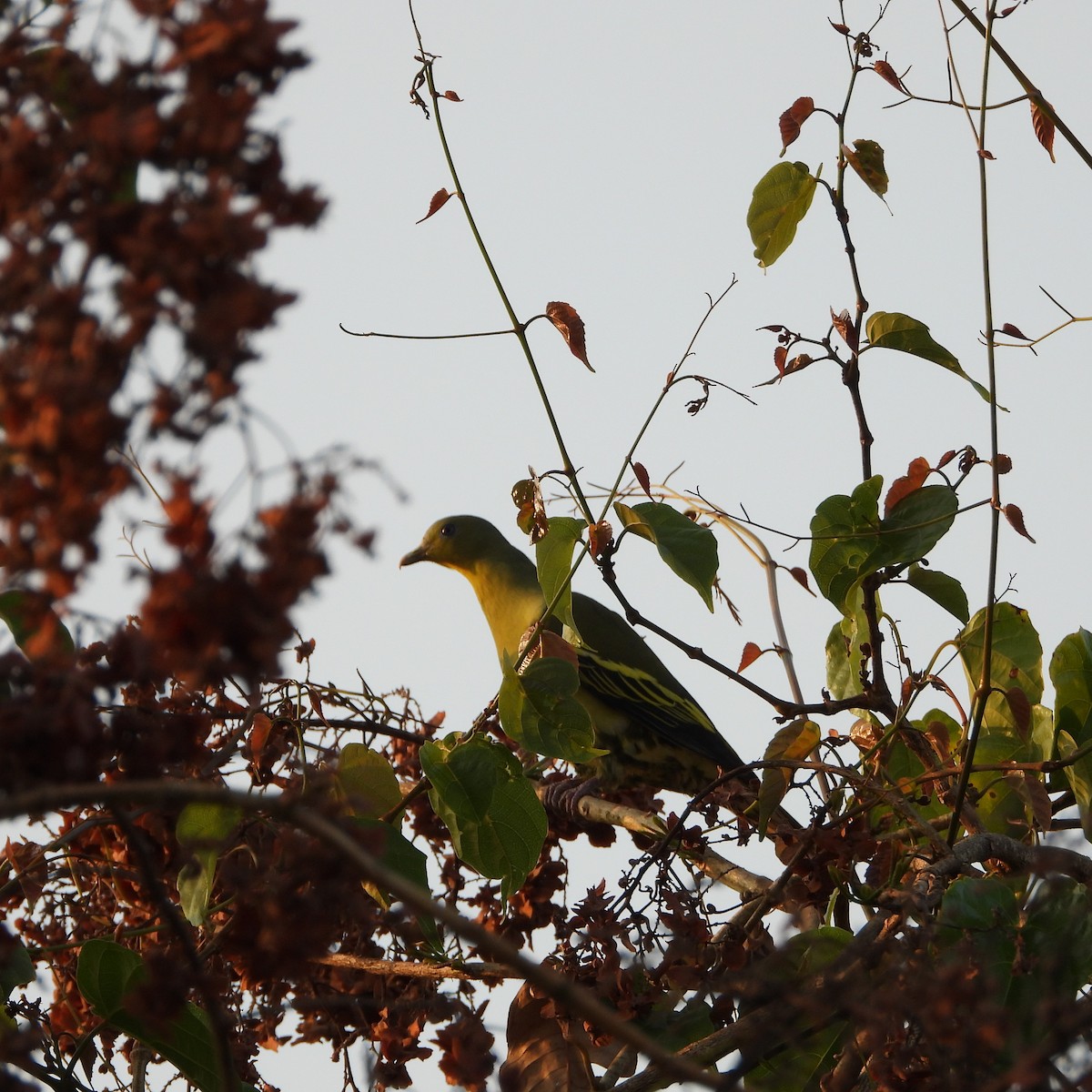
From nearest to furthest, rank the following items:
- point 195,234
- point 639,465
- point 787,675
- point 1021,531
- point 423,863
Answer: point 195,234, point 423,863, point 1021,531, point 639,465, point 787,675

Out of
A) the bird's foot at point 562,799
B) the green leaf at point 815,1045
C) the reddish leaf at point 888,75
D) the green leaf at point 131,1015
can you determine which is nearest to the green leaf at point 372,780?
the green leaf at point 131,1015

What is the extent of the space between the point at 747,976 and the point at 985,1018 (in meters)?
0.21

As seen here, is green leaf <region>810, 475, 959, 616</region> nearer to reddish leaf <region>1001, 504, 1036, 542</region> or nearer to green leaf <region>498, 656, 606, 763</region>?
reddish leaf <region>1001, 504, 1036, 542</region>

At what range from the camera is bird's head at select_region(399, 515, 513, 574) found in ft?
21.7

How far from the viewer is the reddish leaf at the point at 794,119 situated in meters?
3.24

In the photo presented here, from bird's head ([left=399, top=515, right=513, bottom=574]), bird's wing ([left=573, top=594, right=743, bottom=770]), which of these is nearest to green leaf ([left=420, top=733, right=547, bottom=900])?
bird's wing ([left=573, top=594, right=743, bottom=770])

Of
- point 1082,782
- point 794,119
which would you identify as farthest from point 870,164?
point 1082,782

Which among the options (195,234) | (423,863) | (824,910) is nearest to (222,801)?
(195,234)

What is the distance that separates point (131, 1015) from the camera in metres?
2.14

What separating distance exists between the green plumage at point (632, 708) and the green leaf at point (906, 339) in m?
2.42

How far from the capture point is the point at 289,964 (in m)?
1.16

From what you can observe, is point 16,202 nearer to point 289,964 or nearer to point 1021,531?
point 289,964

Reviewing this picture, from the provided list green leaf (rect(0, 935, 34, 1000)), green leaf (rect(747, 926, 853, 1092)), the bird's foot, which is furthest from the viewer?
the bird's foot

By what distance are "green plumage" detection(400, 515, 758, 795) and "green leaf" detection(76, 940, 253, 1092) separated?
319 centimetres
